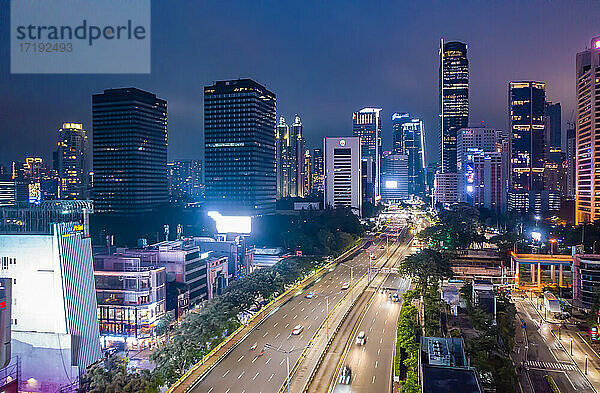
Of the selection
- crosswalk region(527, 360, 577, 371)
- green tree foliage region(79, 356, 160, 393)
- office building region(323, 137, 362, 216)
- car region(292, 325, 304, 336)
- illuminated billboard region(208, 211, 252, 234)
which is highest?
office building region(323, 137, 362, 216)

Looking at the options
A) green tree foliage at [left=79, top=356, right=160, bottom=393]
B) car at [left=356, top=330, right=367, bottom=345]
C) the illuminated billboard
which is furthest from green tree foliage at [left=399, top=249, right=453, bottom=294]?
green tree foliage at [left=79, top=356, right=160, bottom=393]

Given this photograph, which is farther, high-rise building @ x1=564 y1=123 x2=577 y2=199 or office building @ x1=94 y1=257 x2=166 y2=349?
high-rise building @ x1=564 y1=123 x2=577 y2=199

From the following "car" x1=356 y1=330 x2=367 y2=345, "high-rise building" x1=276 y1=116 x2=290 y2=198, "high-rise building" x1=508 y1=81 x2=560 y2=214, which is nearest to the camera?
"car" x1=356 y1=330 x2=367 y2=345

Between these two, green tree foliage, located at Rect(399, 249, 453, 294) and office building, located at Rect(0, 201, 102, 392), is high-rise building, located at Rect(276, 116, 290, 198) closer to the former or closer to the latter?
green tree foliage, located at Rect(399, 249, 453, 294)

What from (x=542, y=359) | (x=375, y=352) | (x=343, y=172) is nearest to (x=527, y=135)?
(x=343, y=172)

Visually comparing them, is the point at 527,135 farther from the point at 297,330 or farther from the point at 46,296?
the point at 46,296

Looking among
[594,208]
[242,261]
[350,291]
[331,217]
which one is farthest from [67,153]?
[594,208]

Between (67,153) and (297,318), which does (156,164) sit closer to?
(67,153)
